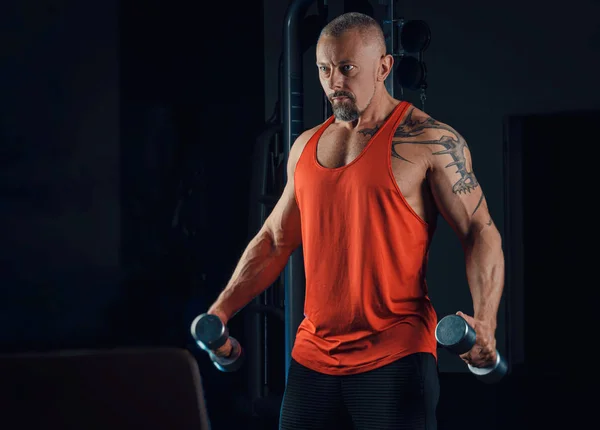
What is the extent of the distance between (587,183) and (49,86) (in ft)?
13.9

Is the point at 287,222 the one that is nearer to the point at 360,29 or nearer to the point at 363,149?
the point at 363,149

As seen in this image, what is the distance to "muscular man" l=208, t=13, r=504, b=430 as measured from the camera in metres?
1.87

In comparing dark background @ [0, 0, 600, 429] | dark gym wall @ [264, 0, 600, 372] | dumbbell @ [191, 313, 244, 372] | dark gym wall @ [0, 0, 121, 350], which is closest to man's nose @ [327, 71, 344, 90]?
dumbbell @ [191, 313, 244, 372]

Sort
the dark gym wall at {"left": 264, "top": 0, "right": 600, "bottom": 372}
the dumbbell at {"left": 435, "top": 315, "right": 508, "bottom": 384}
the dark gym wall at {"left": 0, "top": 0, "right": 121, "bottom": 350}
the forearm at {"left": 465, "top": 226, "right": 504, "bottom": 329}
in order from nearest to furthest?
the dumbbell at {"left": 435, "top": 315, "right": 508, "bottom": 384}, the forearm at {"left": 465, "top": 226, "right": 504, "bottom": 329}, the dark gym wall at {"left": 0, "top": 0, "right": 121, "bottom": 350}, the dark gym wall at {"left": 264, "top": 0, "right": 600, "bottom": 372}

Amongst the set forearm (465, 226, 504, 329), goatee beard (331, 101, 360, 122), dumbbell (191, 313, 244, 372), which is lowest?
dumbbell (191, 313, 244, 372)

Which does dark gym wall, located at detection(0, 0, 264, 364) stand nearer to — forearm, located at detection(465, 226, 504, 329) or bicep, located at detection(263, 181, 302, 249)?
bicep, located at detection(263, 181, 302, 249)

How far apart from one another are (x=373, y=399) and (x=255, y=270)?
51 centimetres

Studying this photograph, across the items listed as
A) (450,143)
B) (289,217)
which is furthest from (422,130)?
(289,217)

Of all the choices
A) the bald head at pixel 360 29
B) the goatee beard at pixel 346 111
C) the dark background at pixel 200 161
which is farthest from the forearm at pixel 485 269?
the dark background at pixel 200 161

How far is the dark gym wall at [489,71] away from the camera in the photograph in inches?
228

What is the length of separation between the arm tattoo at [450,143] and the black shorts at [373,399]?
41 centimetres

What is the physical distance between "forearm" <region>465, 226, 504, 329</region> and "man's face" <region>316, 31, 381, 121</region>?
17.2 inches

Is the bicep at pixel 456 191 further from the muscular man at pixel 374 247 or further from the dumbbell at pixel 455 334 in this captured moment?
the dumbbell at pixel 455 334

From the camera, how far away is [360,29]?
1980mm
